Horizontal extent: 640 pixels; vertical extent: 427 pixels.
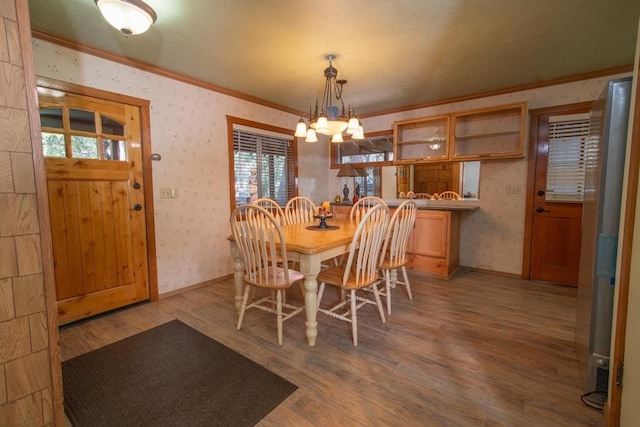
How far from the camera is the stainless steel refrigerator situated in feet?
4.34

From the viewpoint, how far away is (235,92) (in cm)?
344

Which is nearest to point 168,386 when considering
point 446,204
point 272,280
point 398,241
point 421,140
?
point 272,280

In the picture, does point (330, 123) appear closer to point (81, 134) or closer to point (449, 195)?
point (81, 134)

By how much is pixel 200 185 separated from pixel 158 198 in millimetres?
489

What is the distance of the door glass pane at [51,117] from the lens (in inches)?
85.4

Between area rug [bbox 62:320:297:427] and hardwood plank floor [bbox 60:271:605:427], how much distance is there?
0.37ft

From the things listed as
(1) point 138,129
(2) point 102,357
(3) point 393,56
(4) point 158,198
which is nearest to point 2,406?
(2) point 102,357

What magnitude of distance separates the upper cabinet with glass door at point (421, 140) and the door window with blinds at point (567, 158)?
1128 millimetres

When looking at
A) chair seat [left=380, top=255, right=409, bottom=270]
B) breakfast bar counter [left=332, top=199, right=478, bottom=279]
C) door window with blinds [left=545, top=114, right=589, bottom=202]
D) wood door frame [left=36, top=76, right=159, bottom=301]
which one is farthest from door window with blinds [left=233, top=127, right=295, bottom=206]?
door window with blinds [left=545, top=114, right=589, bottom=202]

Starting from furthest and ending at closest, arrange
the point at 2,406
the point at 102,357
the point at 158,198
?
the point at 158,198 → the point at 102,357 → the point at 2,406

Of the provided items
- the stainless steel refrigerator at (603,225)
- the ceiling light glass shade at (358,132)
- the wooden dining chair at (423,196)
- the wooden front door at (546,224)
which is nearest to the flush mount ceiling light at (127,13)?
the ceiling light glass shade at (358,132)

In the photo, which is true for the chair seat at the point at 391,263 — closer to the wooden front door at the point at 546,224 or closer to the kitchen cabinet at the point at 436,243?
the kitchen cabinet at the point at 436,243

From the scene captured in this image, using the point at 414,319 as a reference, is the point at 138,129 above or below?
above

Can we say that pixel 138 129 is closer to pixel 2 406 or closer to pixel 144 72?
pixel 144 72
